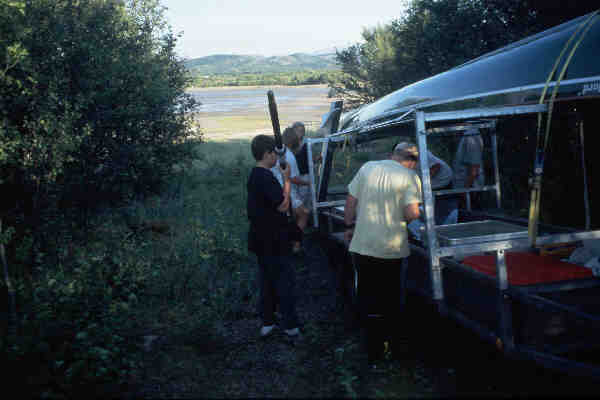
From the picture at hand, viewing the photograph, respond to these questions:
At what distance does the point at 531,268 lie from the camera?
421 cm

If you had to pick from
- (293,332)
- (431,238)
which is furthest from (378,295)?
(293,332)

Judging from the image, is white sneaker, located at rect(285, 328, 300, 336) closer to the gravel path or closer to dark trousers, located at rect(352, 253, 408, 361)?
the gravel path

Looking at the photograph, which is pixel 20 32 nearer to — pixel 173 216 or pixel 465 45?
pixel 173 216

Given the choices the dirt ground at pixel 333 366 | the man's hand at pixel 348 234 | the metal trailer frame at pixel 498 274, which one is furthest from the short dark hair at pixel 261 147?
the dirt ground at pixel 333 366

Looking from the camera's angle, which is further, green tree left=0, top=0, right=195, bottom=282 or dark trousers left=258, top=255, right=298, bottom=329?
green tree left=0, top=0, right=195, bottom=282

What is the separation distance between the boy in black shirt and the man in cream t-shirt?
0.63m

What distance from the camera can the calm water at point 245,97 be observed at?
177 ft

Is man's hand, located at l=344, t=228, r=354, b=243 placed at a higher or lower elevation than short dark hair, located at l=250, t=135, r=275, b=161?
lower

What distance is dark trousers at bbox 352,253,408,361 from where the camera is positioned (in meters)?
4.03

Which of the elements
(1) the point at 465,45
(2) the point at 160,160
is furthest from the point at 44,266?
(1) the point at 465,45

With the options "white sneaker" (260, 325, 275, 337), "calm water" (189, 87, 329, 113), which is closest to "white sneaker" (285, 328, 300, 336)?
"white sneaker" (260, 325, 275, 337)

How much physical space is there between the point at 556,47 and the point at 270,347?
3.85 meters

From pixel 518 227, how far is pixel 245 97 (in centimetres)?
6194

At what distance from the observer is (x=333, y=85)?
1267 inches
